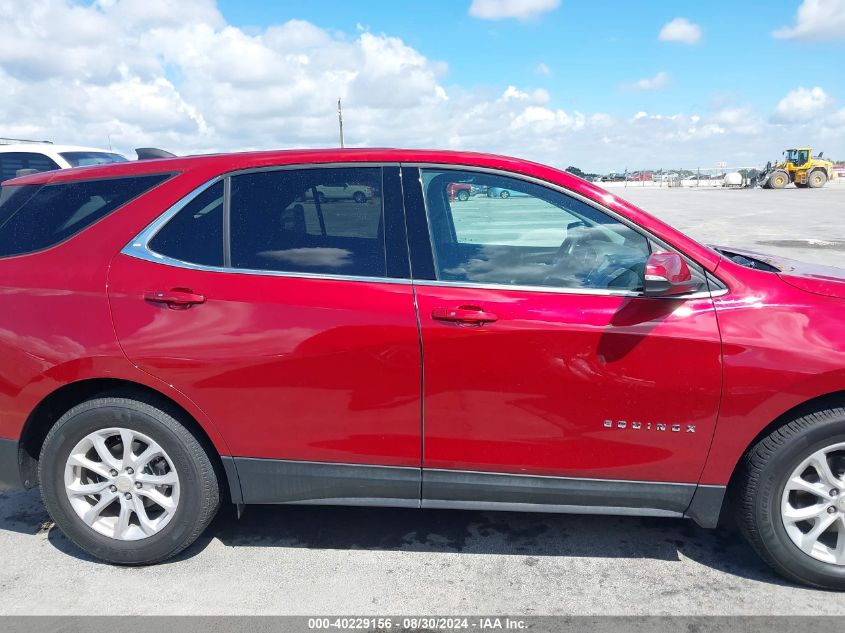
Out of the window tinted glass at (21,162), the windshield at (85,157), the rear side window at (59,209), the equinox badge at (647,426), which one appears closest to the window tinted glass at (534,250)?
the equinox badge at (647,426)

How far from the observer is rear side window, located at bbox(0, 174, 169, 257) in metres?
2.81

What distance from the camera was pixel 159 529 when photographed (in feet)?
9.19

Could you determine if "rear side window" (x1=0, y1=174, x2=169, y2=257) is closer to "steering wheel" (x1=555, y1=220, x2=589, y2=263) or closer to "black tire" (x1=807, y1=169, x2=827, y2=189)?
"steering wheel" (x1=555, y1=220, x2=589, y2=263)

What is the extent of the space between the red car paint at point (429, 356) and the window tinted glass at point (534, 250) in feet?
0.25

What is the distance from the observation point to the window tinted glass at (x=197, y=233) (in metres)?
2.70

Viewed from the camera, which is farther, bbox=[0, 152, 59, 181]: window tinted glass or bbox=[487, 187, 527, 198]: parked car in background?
bbox=[0, 152, 59, 181]: window tinted glass

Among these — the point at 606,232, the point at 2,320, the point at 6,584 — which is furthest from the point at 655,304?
the point at 6,584

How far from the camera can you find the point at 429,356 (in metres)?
2.51

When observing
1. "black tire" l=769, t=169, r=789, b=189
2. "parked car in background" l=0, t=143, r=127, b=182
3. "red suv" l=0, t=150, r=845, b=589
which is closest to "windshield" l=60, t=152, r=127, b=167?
"parked car in background" l=0, t=143, r=127, b=182

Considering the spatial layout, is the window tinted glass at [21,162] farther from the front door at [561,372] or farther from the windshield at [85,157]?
the front door at [561,372]

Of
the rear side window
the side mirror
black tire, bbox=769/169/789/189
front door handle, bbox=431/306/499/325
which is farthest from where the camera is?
black tire, bbox=769/169/789/189

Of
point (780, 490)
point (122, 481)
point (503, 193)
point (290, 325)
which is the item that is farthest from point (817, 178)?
point (122, 481)

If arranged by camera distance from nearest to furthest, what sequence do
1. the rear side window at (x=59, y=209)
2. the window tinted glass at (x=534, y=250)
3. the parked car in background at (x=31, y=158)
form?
the window tinted glass at (x=534, y=250) < the rear side window at (x=59, y=209) < the parked car in background at (x=31, y=158)

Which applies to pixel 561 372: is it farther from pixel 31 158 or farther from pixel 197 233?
pixel 31 158
